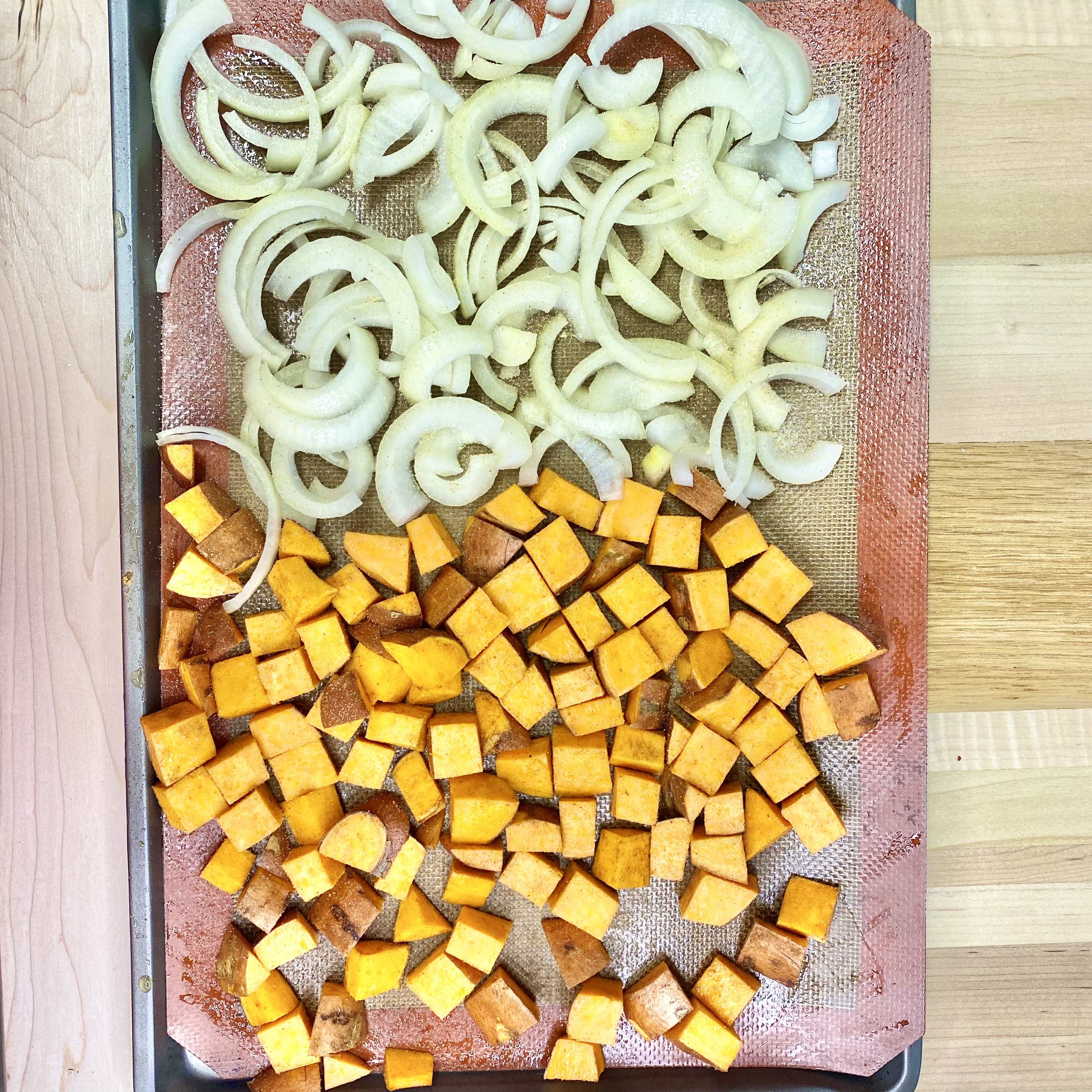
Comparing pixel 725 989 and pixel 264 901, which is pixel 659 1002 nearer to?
pixel 725 989

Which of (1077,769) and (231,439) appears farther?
(1077,769)

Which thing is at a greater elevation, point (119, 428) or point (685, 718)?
point (119, 428)

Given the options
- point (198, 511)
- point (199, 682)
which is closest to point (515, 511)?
point (198, 511)

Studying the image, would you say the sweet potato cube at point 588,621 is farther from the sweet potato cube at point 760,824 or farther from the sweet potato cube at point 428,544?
the sweet potato cube at point 760,824

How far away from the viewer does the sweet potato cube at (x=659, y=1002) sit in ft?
5.46

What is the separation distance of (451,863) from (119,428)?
4.12 feet

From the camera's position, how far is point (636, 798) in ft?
5.37

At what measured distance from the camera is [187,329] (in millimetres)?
1649

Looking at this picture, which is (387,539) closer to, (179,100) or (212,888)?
(212,888)

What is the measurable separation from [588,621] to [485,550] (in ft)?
0.93

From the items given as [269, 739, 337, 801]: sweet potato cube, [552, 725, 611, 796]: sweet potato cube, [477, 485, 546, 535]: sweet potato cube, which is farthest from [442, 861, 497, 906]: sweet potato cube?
[477, 485, 546, 535]: sweet potato cube

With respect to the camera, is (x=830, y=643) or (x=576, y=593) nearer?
(x=830, y=643)

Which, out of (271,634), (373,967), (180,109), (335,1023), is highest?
(180,109)

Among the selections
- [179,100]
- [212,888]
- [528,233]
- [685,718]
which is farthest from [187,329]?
[685,718]
